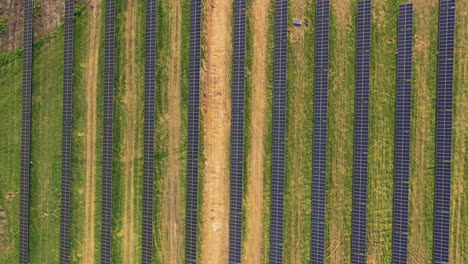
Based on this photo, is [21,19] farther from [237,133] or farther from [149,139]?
[237,133]

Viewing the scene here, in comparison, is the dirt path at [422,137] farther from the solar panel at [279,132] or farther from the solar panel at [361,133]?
the solar panel at [279,132]

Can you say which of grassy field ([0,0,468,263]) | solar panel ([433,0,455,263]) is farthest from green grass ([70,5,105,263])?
solar panel ([433,0,455,263])

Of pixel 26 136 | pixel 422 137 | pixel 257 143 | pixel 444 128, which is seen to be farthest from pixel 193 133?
pixel 444 128

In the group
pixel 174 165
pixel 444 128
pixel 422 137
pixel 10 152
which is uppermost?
pixel 444 128

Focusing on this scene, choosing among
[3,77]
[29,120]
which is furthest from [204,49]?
[3,77]

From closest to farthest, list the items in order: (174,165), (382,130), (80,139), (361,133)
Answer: (382,130) < (361,133) < (174,165) < (80,139)

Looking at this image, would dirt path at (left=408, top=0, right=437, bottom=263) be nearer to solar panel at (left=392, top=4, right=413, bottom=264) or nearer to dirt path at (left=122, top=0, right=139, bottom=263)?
solar panel at (left=392, top=4, right=413, bottom=264)
